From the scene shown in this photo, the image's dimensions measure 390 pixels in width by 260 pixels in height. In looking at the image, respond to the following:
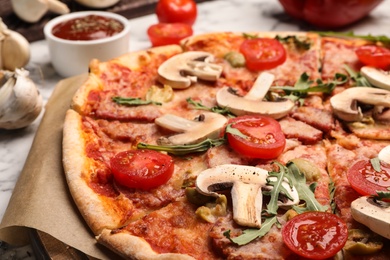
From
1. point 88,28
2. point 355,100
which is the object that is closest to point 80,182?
point 355,100

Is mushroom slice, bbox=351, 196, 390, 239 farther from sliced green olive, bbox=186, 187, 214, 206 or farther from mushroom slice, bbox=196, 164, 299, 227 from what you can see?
sliced green olive, bbox=186, 187, 214, 206

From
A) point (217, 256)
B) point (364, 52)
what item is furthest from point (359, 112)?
point (217, 256)

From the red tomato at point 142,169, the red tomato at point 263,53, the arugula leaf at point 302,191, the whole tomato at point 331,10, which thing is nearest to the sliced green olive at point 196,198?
the red tomato at point 142,169

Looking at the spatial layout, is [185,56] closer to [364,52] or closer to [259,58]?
[259,58]

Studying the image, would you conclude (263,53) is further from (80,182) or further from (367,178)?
(80,182)

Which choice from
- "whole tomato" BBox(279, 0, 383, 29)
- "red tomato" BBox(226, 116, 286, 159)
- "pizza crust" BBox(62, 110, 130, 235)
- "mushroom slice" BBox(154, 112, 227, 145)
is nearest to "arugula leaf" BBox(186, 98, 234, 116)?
"mushroom slice" BBox(154, 112, 227, 145)
